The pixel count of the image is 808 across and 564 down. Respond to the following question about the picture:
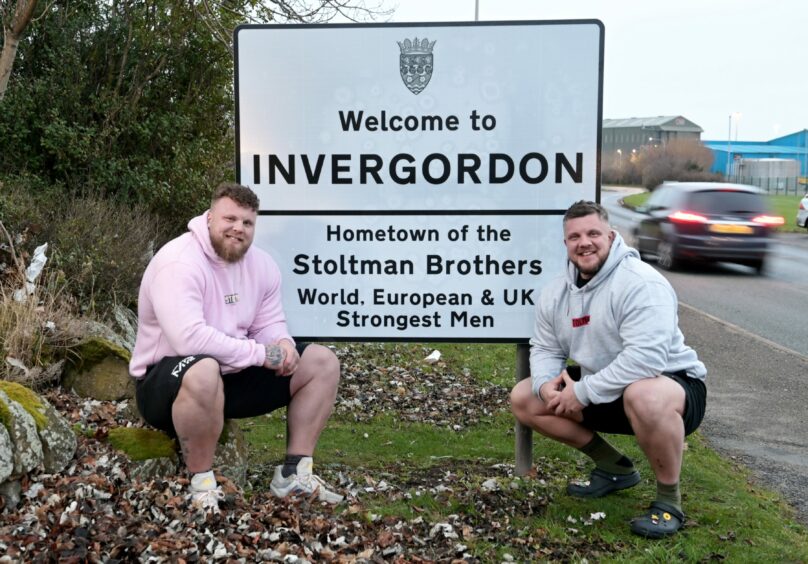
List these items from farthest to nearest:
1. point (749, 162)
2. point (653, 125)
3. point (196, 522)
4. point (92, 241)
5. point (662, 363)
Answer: point (653, 125)
point (749, 162)
point (92, 241)
point (662, 363)
point (196, 522)

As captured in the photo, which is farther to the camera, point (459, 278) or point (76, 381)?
point (76, 381)

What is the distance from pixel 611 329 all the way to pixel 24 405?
9.13 feet

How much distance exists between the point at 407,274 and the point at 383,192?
0.47m

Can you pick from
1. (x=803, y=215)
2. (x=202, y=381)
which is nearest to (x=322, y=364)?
(x=202, y=381)

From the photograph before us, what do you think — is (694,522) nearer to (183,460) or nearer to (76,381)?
(183,460)

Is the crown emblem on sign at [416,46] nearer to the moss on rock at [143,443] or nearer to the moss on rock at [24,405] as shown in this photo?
the moss on rock at [143,443]

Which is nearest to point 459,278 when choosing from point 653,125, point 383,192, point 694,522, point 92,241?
point 383,192

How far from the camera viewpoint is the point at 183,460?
4281 millimetres

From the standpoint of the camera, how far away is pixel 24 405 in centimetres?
419

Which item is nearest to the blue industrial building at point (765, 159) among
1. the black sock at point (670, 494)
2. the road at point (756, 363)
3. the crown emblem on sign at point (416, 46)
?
the road at point (756, 363)

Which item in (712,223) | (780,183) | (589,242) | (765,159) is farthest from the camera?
(765,159)

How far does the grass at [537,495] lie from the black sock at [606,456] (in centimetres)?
14

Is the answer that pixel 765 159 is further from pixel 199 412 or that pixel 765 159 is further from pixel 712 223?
pixel 199 412

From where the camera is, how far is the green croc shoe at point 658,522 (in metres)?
4.04
